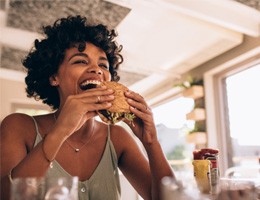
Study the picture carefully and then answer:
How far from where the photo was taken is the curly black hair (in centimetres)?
169

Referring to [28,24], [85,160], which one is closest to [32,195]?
Answer: [85,160]

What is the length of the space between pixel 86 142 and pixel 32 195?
850 millimetres

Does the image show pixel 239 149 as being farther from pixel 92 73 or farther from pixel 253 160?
pixel 92 73

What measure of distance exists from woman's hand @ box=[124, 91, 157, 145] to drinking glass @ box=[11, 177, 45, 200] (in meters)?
0.74

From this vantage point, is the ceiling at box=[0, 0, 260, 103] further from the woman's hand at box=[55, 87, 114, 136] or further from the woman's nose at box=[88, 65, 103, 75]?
the woman's hand at box=[55, 87, 114, 136]

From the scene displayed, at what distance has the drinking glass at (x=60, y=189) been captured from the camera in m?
0.74

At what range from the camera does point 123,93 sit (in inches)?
58.8

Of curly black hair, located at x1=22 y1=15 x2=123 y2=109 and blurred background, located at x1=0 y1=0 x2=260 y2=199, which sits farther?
blurred background, located at x1=0 y1=0 x2=260 y2=199

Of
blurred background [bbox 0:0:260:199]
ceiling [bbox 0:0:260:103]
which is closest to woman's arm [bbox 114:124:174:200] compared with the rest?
blurred background [bbox 0:0:260:199]

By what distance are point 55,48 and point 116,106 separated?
1.59 ft

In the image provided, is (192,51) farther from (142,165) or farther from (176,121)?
(142,165)

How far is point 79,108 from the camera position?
49.8 inches

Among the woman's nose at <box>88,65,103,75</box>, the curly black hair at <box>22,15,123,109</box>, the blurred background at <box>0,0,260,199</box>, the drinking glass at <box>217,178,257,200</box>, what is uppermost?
the blurred background at <box>0,0,260,199</box>

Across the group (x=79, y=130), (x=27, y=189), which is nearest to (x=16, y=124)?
(x=79, y=130)
